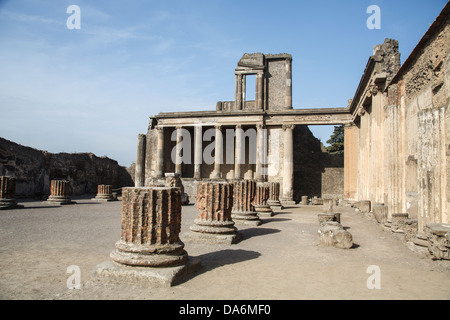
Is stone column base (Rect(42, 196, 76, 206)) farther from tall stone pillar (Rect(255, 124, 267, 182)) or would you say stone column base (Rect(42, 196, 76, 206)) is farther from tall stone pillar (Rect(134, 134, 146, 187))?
tall stone pillar (Rect(255, 124, 267, 182))

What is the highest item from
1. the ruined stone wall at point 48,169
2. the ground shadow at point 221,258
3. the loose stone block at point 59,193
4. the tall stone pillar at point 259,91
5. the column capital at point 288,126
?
the tall stone pillar at point 259,91

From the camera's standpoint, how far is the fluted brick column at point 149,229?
13.3ft

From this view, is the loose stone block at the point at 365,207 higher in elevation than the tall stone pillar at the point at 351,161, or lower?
lower

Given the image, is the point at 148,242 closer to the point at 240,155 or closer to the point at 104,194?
the point at 104,194

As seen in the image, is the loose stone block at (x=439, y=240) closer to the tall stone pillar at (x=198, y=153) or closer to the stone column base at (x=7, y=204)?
the stone column base at (x=7, y=204)

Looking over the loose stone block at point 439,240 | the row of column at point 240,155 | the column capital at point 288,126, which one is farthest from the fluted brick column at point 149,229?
the column capital at point 288,126

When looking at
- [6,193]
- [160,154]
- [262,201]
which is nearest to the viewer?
[6,193]

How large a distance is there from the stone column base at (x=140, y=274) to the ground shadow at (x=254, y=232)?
335 centimetres

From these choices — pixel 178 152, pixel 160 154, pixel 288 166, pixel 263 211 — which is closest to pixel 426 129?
pixel 263 211

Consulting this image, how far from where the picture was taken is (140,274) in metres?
3.78

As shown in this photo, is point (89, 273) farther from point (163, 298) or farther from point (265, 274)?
point (265, 274)

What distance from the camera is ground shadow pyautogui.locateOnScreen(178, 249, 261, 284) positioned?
4570 mm

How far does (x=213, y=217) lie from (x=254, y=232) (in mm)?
1620
